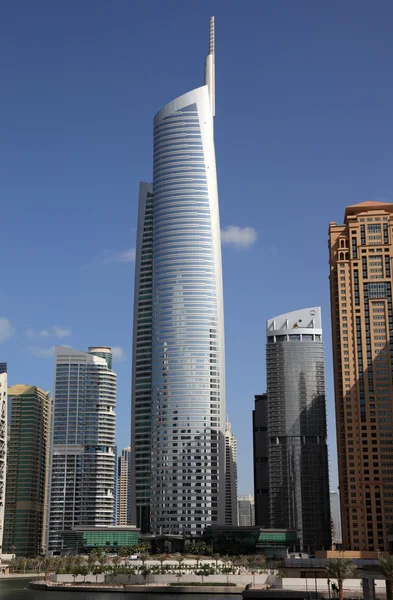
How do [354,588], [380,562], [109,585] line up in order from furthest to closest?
1. [109,585]
2. [354,588]
3. [380,562]

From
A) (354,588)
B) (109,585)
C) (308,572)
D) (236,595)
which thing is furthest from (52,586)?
(354,588)

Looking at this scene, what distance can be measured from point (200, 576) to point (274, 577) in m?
24.7

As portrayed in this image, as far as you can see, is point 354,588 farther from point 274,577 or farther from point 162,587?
point 162,587

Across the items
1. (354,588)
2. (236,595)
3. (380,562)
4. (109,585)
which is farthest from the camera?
(109,585)

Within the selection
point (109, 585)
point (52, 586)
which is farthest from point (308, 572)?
point (52, 586)

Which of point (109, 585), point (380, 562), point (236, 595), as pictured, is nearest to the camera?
point (380, 562)

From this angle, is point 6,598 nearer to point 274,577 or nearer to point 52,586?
point 52,586

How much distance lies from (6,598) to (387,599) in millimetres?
90622

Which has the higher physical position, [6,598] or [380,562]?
[380,562]

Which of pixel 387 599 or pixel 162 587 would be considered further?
pixel 162 587

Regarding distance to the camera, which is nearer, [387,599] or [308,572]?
[387,599]

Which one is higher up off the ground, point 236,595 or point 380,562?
point 380,562

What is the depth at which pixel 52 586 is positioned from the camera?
193m

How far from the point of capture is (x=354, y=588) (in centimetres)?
16212
